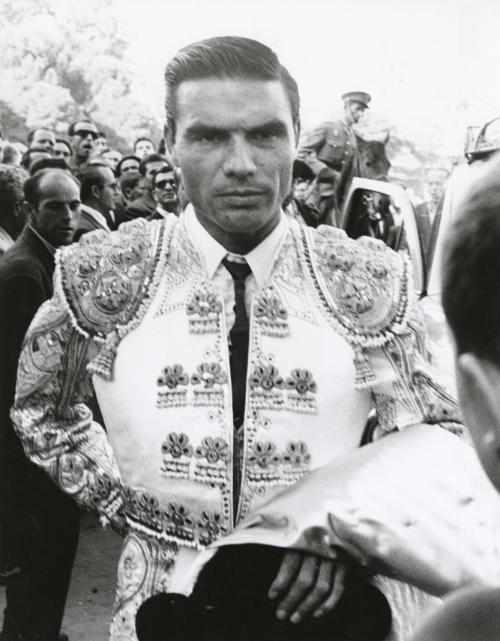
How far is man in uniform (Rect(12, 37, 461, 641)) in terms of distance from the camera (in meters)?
1.51

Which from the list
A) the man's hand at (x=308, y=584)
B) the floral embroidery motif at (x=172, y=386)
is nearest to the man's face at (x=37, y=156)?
the floral embroidery motif at (x=172, y=386)

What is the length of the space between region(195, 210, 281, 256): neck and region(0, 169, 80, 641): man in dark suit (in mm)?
335

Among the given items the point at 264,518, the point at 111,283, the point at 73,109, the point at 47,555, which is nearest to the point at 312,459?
the point at 264,518

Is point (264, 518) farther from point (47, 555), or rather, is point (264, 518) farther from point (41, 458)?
point (47, 555)

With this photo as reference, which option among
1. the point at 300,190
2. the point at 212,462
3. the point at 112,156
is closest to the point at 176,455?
the point at 212,462

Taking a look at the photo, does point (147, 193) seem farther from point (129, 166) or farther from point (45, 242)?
point (45, 242)

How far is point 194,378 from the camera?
153 centimetres

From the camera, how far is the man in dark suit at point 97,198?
171 cm

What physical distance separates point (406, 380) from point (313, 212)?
0.36 metres

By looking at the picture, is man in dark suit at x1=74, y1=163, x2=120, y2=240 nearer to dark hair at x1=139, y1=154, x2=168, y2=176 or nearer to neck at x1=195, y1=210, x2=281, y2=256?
dark hair at x1=139, y1=154, x2=168, y2=176

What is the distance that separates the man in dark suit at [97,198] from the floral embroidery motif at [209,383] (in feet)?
0.98

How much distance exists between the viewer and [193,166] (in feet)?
5.09

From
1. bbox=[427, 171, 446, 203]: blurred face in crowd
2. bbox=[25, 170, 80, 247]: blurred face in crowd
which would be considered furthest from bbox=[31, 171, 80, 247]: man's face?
bbox=[427, 171, 446, 203]: blurred face in crowd

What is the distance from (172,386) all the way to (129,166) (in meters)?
0.46
